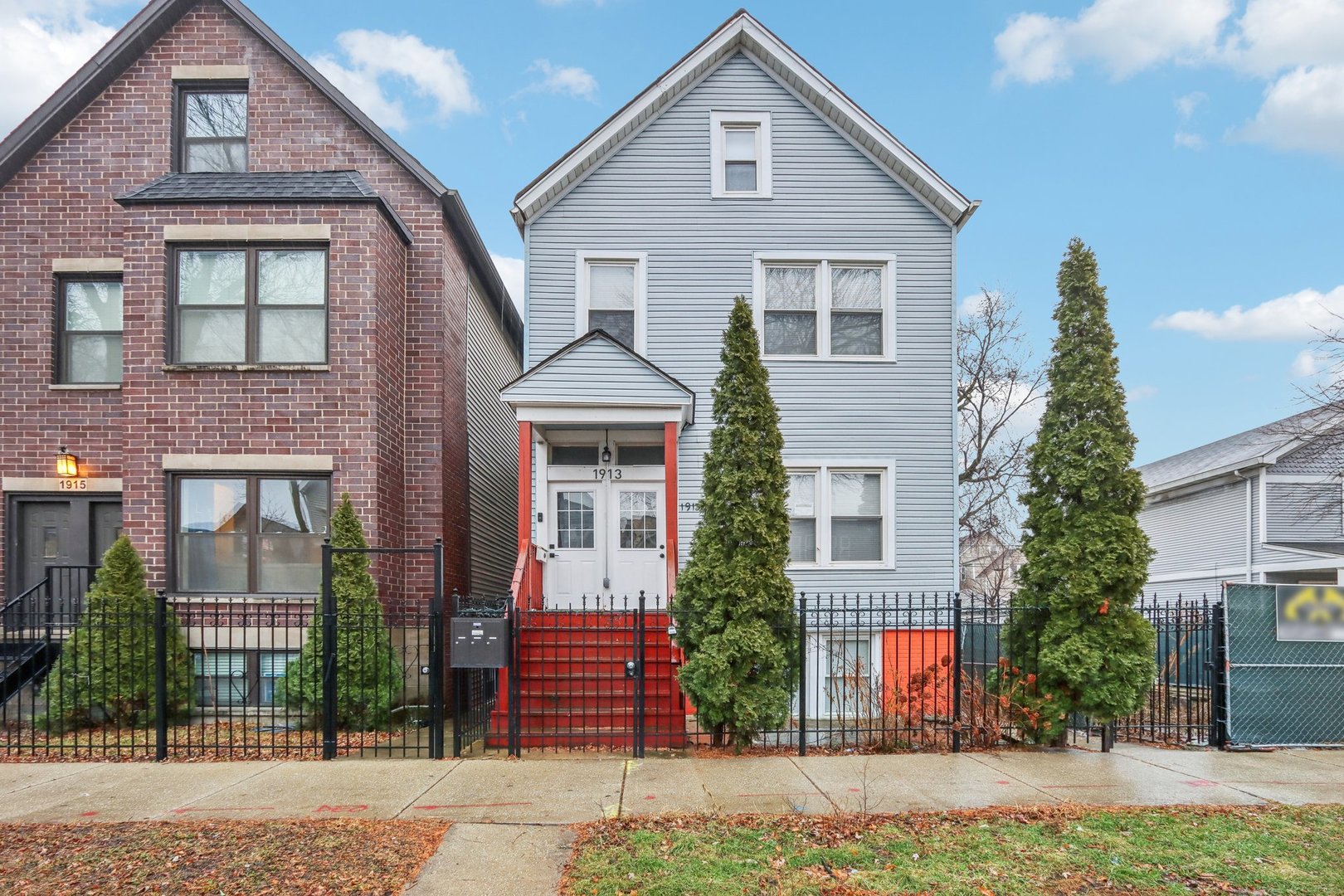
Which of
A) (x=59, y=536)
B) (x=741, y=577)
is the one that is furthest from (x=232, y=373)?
(x=741, y=577)

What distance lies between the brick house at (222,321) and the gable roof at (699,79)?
1565 mm

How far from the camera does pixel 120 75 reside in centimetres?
1190

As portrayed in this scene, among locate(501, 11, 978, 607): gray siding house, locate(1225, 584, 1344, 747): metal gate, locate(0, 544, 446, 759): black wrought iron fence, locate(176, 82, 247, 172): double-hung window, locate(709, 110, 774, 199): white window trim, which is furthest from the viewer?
locate(709, 110, 774, 199): white window trim

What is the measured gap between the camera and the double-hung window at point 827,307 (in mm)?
12508

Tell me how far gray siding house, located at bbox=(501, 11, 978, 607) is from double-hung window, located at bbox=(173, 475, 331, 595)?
3218 millimetres

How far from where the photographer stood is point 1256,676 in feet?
28.3

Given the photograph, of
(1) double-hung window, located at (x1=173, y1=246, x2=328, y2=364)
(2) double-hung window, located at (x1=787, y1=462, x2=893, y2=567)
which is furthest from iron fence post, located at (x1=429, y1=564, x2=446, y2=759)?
(2) double-hung window, located at (x1=787, y1=462, x2=893, y2=567)

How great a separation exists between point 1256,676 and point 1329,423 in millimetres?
14017

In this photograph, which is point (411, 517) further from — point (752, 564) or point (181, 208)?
point (752, 564)

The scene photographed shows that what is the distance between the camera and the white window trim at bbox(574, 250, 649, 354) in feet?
40.3

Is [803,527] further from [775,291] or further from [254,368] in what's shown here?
[254,368]

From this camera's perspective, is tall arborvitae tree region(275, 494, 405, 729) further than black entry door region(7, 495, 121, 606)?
No

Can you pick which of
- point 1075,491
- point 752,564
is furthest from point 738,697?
point 1075,491

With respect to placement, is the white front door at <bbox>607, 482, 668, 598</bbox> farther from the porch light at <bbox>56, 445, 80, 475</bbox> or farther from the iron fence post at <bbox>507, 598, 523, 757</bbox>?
the porch light at <bbox>56, 445, 80, 475</bbox>
